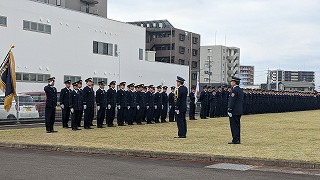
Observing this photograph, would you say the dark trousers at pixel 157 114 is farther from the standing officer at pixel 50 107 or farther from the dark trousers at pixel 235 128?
the dark trousers at pixel 235 128

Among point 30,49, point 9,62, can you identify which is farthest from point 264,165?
point 30,49

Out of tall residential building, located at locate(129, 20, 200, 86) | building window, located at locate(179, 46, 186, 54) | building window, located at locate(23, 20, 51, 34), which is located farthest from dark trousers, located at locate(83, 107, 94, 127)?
building window, located at locate(179, 46, 186, 54)

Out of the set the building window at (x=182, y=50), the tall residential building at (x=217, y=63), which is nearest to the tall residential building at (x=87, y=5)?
the building window at (x=182, y=50)

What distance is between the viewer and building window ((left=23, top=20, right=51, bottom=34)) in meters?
40.9

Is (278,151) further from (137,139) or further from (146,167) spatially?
(137,139)

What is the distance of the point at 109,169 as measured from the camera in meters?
9.76

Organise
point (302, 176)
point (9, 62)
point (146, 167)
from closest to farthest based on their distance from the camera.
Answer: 1. point (302, 176)
2. point (146, 167)
3. point (9, 62)

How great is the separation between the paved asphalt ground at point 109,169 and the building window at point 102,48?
38441 millimetres

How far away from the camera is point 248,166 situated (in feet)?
34.3

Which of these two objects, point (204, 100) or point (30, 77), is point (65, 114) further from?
→ point (30, 77)

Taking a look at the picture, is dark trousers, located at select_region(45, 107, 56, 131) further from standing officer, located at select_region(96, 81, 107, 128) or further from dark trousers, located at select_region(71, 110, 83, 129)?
standing officer, located at select_region(96, 81, 107, 128)

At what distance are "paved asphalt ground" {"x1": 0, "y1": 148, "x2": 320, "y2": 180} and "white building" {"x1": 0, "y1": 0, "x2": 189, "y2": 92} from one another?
94.4 feet

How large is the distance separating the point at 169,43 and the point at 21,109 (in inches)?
2635

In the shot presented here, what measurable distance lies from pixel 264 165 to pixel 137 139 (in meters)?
5.60
